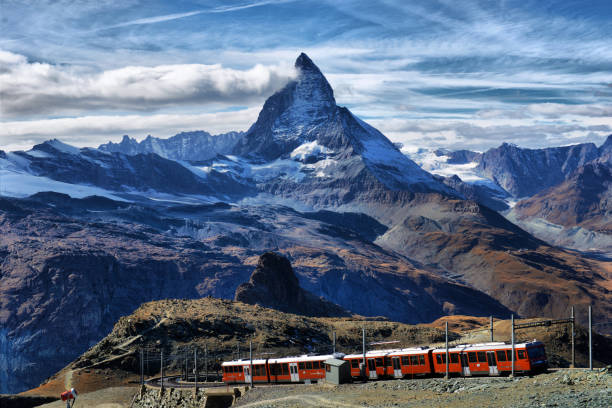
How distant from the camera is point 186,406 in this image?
76188 mm

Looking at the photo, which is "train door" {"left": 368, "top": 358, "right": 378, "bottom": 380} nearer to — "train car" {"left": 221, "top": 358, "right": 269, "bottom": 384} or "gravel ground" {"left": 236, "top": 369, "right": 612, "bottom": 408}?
"gravel ground" {"left": 236, "top": 369, "right": 612, "bottom": 408}

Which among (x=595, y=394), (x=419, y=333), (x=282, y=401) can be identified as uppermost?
(x=595, y=394)

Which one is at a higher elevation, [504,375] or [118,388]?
[504,375]

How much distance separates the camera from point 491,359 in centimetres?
6506

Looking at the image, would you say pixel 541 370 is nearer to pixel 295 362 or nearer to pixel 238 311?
pixel 295 362

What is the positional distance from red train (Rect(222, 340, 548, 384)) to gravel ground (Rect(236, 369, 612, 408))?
2.16 metres

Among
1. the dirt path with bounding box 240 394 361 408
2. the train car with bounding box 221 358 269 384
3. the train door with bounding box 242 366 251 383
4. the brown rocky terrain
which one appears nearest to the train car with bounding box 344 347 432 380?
the dirt path with bounding box 240 394 361 408

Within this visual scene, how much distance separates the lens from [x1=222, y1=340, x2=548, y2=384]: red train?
6366cm

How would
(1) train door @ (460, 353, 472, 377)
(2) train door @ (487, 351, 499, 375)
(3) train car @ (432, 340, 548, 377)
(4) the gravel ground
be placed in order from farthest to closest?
(1) train door @ (460, 353, 472, 377), (2) train door @ (487, 351, 499, 375), (3) train car @ (432, 340, 548, 377), (4) the gravel ground

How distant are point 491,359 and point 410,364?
891 centimetres

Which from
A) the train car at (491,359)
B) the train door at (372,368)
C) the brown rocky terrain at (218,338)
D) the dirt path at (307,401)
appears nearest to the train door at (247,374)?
the dirt path at (307,401)

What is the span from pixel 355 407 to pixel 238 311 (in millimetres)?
78821

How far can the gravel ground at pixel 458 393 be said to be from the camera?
4931 centimetres

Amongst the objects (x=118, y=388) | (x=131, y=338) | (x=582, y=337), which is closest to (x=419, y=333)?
(x=582, y=337)
